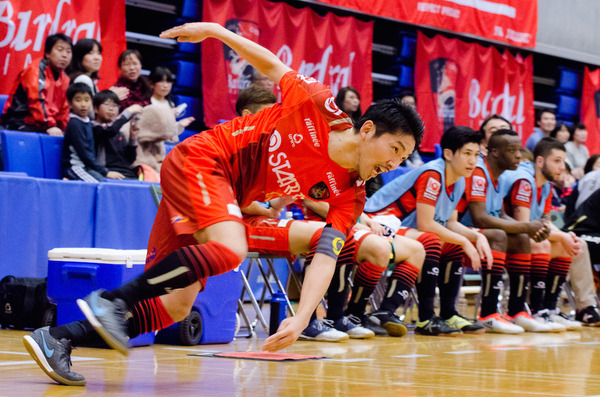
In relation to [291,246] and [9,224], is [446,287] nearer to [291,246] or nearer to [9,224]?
[291,246]

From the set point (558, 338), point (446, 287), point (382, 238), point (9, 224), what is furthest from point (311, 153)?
point (558, 338)

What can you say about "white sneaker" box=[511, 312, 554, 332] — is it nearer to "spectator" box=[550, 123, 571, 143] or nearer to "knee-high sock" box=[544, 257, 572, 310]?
"knee-high sock" box=[544, 257, 572, 310]

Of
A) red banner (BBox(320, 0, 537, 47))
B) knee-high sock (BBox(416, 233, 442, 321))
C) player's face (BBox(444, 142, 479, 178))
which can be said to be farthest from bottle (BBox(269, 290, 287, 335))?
red banner (BBox(320, 0, 537, 47))

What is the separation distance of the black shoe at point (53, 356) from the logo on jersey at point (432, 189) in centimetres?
370

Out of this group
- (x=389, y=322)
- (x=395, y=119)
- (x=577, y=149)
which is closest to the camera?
(x=395, y=119)

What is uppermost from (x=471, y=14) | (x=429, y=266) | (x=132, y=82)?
(x=471, y=14)

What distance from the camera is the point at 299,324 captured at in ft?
9.47

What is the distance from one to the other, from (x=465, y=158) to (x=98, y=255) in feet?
9.88

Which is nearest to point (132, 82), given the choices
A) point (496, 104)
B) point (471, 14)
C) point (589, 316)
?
point (589, 316)

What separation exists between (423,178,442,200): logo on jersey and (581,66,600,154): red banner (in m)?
10.3

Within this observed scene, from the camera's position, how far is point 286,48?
36.8 ft

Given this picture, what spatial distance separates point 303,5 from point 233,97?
2142 mm

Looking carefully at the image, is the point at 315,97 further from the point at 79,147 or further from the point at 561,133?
the point at 561,133

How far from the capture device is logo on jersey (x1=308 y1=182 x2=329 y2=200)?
10.9ft
